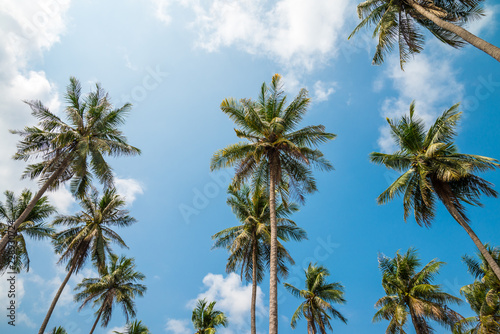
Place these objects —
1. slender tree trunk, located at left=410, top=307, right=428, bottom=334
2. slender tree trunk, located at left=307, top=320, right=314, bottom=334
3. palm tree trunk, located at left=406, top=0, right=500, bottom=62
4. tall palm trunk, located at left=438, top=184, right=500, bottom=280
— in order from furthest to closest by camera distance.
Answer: slender tree trunk, located at left=307, top=320, right=314, bottom=334 → slender tree trunk, located at left=410, top=307, right=428, bottom=334 → tall palm trunk, located at left=438, top=184, right=500, bottom=280 → palm tree trunk, located at left=406, top=0, right=500, bottom=62

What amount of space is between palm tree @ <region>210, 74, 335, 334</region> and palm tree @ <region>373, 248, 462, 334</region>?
38.9 feet

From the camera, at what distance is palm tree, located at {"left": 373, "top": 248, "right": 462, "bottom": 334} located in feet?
63.2

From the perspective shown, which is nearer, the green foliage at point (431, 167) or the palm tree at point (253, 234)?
the green foliage at point (431, 167)

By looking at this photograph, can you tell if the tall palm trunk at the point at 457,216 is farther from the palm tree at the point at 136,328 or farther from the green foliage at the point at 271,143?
the palm tree at the point at 136,328

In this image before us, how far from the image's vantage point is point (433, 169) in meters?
16.2

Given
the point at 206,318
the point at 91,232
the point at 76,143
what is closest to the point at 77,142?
the point at 76,143

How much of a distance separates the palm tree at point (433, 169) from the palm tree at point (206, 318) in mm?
17706

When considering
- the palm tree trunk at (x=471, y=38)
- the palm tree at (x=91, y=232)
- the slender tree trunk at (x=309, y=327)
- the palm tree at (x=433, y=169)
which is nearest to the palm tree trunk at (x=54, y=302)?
the palm tree at (x=91, y=232)

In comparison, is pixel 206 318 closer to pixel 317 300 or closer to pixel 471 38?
pixel 317 300

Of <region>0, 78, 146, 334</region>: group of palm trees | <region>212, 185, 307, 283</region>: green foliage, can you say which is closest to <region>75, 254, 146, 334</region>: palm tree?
<region>0, 78, 146, 334</region>: group of palm trees

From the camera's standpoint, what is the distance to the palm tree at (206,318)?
24828 millimetres

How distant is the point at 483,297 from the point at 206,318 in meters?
22.1

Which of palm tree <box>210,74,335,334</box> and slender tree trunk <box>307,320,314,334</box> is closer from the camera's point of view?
palm tree <box>210,74,335,334</box>

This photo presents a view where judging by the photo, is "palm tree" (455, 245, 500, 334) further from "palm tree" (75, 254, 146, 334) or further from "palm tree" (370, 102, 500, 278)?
"palm tree" (75, 254, 146, 334)
